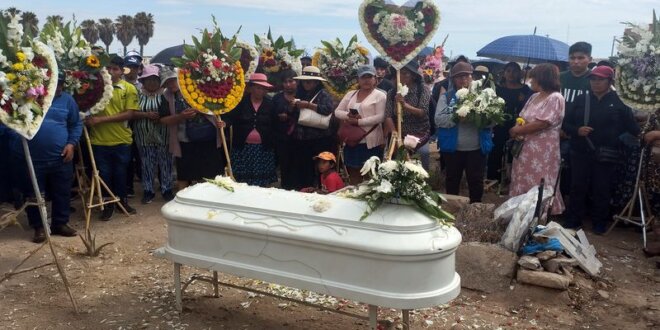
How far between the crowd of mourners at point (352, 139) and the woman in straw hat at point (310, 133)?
0.01m

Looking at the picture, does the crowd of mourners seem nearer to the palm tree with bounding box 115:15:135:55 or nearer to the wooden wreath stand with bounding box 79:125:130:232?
the wooden wreath stand with bounding box 79:125:130:232

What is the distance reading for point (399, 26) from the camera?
4.88 meters

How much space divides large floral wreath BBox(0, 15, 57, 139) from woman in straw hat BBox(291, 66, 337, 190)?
2926 mm

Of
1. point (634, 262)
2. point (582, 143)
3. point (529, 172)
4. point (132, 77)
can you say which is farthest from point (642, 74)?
point (132, 77)

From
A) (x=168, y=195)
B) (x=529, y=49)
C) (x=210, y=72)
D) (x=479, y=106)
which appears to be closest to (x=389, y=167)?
(x=210, y=72)

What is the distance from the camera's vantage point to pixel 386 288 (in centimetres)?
322

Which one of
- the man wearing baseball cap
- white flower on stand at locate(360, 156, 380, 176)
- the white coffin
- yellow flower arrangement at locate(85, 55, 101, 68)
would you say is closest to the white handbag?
yellow flower arrangement at locate(85, 55, 101, 68)

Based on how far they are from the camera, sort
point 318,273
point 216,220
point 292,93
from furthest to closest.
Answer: point 292,93, point 216,220, point 318,273

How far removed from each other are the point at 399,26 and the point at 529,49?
4.70 metres

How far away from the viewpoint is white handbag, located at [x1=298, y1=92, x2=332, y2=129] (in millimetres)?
6443

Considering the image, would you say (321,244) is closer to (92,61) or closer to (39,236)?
(92,61)

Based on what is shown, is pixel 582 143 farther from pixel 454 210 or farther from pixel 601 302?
pixel 601 302

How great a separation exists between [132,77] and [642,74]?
6.56 m

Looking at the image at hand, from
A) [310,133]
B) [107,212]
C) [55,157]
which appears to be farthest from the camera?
[107,212]
